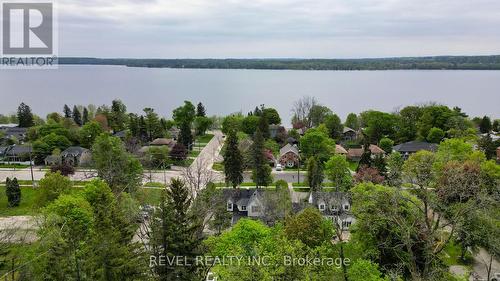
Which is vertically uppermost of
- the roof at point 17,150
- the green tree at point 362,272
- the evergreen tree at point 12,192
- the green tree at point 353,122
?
the green tree at point 353,122

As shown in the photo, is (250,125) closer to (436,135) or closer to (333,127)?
(333,127)

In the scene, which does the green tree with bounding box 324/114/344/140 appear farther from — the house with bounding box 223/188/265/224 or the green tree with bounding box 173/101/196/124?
the house with bounding box 223/188/265/224

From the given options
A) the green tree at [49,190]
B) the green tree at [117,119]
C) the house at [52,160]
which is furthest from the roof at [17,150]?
the green tree at [49,190]

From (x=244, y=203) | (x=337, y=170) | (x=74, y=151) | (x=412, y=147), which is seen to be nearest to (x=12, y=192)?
(x=74, y=151)

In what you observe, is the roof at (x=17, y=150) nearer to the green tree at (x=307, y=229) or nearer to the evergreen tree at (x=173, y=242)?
the green tree at (x=307, y=229)

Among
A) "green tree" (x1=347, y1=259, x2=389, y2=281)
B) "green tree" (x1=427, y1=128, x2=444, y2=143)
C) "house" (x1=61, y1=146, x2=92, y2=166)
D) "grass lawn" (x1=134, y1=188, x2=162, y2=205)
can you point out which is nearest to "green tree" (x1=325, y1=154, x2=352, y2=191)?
"grass lawn" (x1=134, y1=188, x2=162, y2=205)

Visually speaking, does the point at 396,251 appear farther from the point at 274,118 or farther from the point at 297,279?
the point at 274,118
